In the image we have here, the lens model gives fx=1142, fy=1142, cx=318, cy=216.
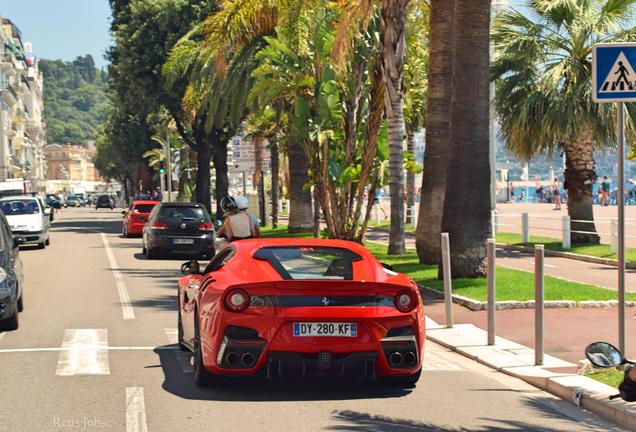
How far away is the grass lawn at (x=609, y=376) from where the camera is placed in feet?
31.8

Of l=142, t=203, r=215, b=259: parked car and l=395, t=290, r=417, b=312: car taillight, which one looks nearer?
l=395, t=290, r=417, b=312: car taillight

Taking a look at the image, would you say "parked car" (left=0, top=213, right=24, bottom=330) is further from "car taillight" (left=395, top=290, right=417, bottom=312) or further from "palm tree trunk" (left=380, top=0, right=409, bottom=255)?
"palm tree trunk" (left=380, top=0, right=409, bottom=255)

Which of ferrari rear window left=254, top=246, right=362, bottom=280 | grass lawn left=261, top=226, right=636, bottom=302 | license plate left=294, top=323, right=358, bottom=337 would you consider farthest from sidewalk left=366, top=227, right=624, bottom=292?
license plate left=294, top=323, right=358, bottom=337

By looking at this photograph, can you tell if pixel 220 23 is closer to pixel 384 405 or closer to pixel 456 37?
pixel 456 37

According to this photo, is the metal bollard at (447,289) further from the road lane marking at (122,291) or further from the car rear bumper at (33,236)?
the car rear bumper at (33,236)

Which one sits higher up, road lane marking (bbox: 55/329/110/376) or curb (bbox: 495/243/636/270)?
road lane marking (bbox: 55/329/110/376)

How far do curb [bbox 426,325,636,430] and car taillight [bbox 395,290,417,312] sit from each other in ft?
4.70

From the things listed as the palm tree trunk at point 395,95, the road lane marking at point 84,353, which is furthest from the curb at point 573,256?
the road lane marking at point 84,353

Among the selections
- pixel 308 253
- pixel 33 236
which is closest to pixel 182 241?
pixel 33 236

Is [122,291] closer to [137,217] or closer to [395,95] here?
[395,95]

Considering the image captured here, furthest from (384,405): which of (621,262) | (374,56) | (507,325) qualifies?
(374,56)

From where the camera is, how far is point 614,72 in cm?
1033

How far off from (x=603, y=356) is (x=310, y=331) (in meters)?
2.34

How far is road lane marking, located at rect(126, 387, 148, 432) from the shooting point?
8.12 metres
